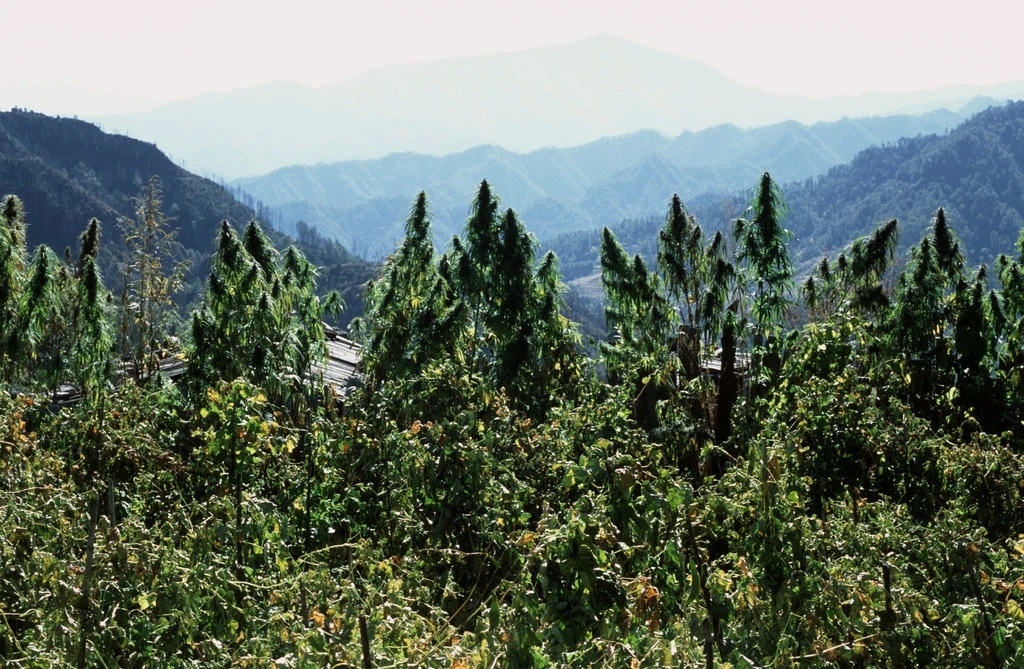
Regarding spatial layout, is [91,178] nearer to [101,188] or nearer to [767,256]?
[101,188]

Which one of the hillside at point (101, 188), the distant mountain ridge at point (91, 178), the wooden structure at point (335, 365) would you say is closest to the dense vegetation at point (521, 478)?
the wooden structure at point (335, 365)

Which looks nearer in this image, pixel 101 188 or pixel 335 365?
pixel 335 365

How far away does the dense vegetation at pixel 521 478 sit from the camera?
388 centimetres

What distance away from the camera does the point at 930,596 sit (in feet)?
15.8

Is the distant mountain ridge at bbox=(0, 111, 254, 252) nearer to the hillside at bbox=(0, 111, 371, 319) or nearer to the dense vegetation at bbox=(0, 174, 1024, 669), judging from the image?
the hillside at bbox=(0, 111, 371, 319)

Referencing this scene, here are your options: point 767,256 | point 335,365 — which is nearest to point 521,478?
point 767,256

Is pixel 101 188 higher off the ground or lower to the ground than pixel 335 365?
higher

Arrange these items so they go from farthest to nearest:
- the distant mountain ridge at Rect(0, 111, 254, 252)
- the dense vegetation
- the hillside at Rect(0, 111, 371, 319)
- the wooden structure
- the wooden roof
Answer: the distant mountain ridge at Rect(0, 111, 254, 252)
the hillside at Rect(0, 111, 371, 319)
the wooden roof
the wooden structure
the dense vegetation

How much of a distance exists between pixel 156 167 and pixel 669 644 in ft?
473

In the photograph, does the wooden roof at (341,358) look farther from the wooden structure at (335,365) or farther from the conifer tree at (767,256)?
the conifer tree at (767,256)

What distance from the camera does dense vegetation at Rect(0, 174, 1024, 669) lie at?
Result: 3885 millimetres

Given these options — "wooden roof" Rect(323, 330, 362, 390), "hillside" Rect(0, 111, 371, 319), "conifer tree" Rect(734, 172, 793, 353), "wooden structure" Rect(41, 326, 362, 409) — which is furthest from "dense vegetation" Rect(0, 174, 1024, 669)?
"hillside" Rect(0, 111, 371, 319)

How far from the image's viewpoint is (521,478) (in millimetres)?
7566

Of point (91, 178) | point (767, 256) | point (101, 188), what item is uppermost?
point (91, 178)
